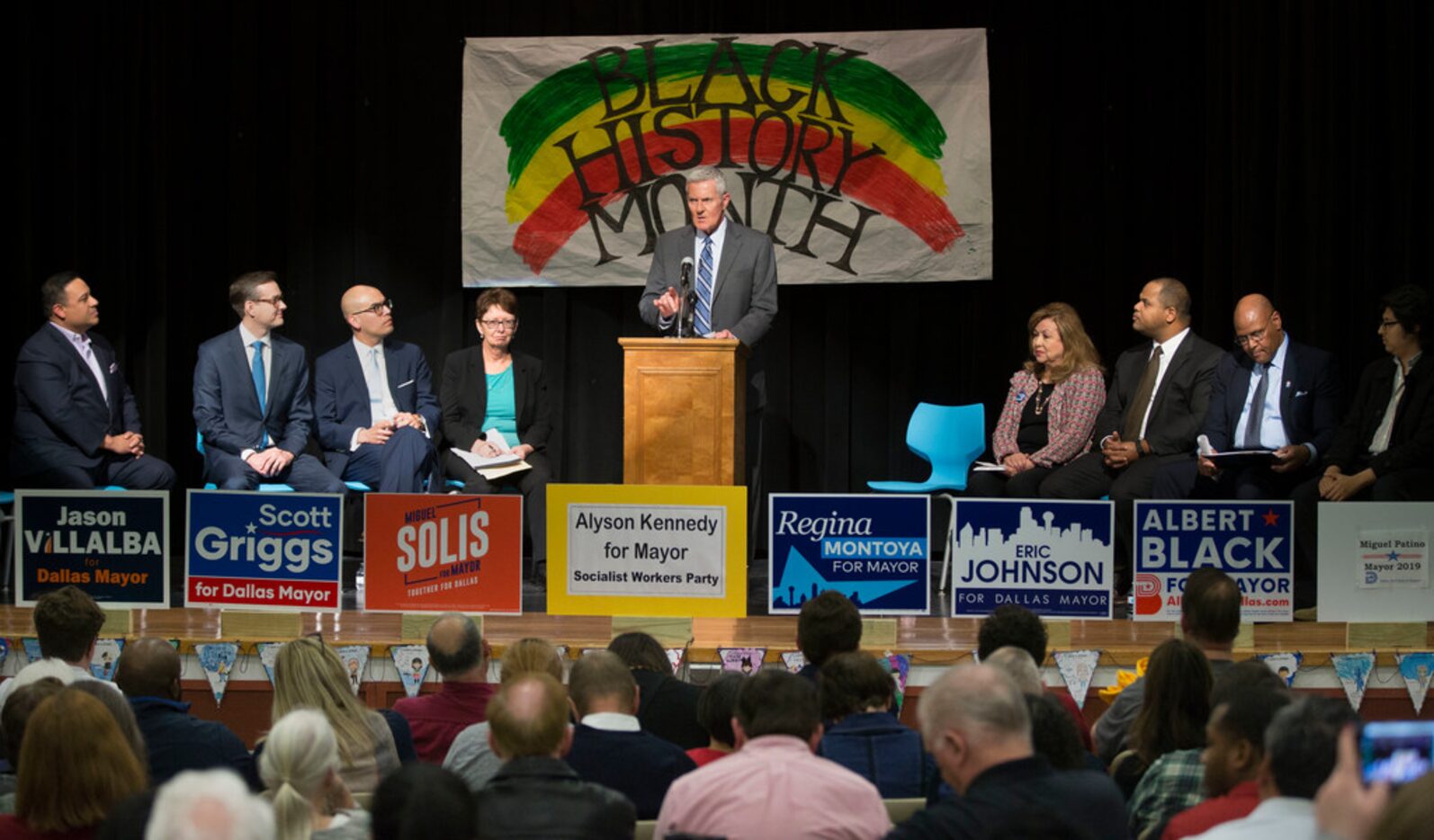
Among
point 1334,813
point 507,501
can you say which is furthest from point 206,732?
point 1334,813

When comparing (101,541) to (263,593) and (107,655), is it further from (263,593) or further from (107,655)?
(263,593)

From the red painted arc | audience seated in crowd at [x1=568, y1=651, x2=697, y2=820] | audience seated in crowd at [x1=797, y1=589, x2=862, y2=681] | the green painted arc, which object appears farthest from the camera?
the red painted arc

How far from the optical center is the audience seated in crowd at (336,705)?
3.39m

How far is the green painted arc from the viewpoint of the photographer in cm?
823

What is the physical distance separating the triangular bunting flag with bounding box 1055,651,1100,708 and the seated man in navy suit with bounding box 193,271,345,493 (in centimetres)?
331

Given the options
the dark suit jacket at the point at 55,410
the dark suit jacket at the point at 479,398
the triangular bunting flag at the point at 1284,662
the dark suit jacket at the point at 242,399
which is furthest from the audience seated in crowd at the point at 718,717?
the dark suit jacket at the point at 55,410

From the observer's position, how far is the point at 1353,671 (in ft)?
17.5

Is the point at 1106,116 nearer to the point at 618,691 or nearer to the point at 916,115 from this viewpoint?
the point at 916,115

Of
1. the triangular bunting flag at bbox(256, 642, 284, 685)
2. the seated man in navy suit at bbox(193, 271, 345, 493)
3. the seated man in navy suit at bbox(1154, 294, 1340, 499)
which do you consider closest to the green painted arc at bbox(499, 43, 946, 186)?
the seated man in navy suit at bbox(193, 271, 345, 493)

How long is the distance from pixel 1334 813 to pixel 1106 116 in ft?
22.8

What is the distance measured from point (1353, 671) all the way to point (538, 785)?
3.60m

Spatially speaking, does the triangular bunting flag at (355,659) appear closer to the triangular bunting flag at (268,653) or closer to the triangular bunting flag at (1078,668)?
the triangular bunting flag at (268,653)

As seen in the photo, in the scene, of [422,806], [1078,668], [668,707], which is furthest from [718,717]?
[1078,668]

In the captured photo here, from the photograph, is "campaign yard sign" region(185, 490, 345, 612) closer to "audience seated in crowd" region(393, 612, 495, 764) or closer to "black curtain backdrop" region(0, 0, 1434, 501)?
"audience seated in crowd" region(393, 612, 495, 764)
